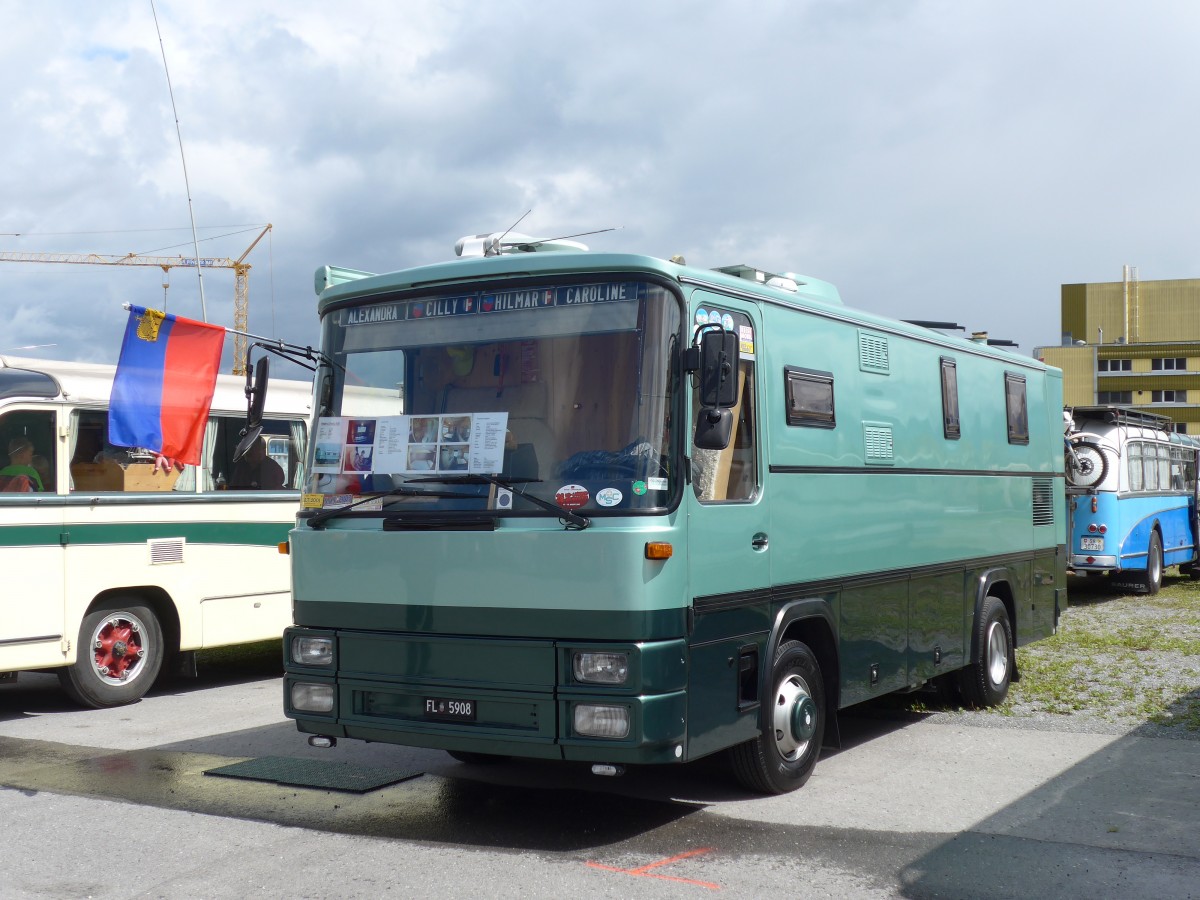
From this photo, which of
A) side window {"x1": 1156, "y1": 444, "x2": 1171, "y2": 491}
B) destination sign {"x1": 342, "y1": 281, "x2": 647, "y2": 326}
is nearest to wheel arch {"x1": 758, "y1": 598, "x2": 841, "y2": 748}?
destination sign {"x1": 342, "y1": 281, "x2": 647, "y2": 326}

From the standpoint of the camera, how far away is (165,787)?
774cm

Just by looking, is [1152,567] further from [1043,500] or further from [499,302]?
[499,302]

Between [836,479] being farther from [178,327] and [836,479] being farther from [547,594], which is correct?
[178,327]

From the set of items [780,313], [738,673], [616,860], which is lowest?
[616,860]

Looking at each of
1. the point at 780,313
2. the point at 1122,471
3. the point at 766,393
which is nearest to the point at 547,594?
the point at 766,393

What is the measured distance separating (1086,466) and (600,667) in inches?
580

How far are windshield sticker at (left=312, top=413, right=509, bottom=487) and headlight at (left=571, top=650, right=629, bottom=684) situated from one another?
1021 millimetres

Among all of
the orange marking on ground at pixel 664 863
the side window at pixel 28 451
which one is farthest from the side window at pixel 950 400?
the side window at pixel 28 451

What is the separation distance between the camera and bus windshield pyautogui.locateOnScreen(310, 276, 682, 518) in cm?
Result: 623

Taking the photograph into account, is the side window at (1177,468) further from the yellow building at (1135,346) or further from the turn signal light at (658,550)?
the yellow building at (1135,346)

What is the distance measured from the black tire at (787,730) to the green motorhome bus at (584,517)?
2 centimetres

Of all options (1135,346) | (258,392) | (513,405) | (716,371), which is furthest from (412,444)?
(1135,346)

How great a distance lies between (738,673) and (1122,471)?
46.4ft

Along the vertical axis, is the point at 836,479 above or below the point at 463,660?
Result: above
